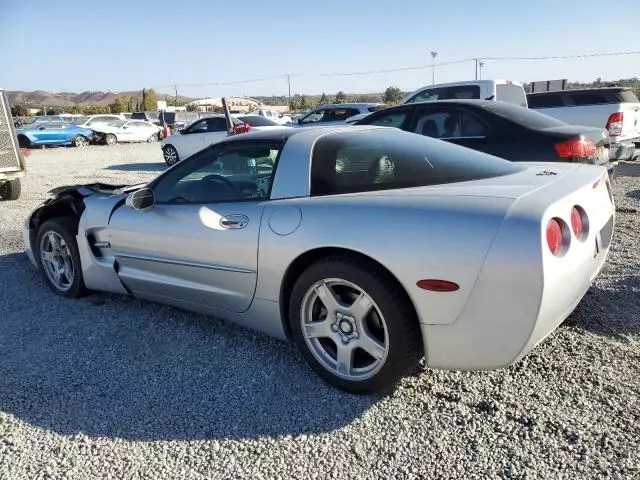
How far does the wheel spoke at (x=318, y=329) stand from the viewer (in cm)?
273

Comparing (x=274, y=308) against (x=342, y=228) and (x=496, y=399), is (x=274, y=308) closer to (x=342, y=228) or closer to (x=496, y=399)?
(x=342, y=228)

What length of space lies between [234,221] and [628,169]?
10.2 meters

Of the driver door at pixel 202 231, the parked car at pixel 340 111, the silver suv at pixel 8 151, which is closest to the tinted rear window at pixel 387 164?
the driver door at pixel 202 231

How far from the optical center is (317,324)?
9.02 feet

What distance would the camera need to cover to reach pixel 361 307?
258 centimetres

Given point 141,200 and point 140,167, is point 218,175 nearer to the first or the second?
point 141,200

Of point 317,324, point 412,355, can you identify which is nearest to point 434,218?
point 412,355

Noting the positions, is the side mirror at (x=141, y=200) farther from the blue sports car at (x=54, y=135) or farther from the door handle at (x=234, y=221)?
the blue sports car at (x=54, y=135)

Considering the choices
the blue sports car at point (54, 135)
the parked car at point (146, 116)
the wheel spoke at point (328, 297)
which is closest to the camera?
the wheel spoke at point (328, 297)

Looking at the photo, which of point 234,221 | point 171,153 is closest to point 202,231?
point 234,221

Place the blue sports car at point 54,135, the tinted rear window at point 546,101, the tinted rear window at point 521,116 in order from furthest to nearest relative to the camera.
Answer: the blue sports car at point 54,135 < the tinted rear window at point 546,101 < the tinted rear window at point 521,116

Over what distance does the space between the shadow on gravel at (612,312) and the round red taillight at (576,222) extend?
1.08 meters

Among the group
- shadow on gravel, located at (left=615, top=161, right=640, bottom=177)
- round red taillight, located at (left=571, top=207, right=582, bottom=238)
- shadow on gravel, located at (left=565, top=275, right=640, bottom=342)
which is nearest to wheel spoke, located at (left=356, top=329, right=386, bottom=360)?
round red taillight, located at (left=571, top=207, right=582, bottom=238)

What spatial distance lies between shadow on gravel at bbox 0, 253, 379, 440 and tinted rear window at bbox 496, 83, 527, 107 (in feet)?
27.7
